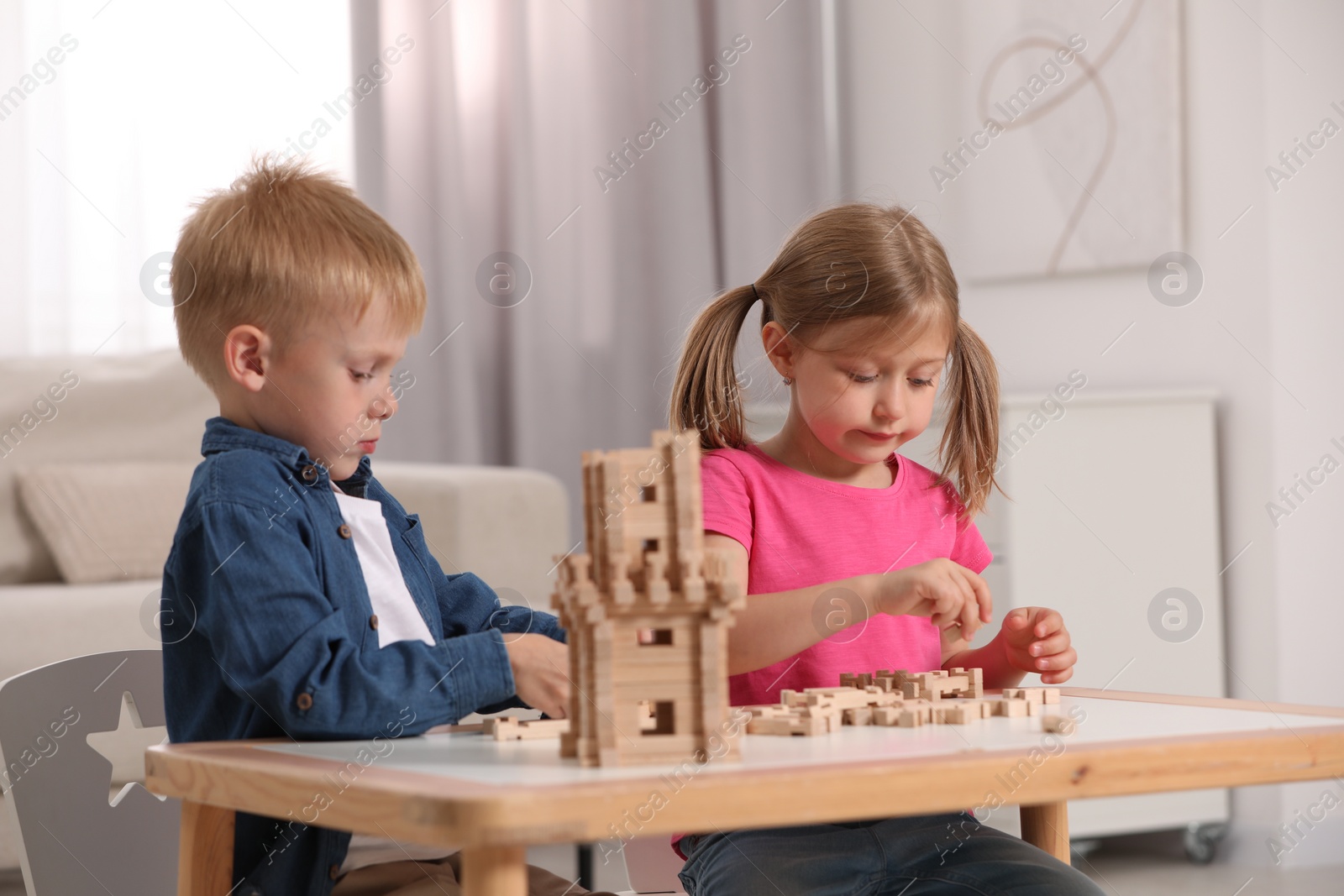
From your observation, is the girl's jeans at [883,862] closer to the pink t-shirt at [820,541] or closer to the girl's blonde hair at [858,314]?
the pink t-shirt at [820,541]

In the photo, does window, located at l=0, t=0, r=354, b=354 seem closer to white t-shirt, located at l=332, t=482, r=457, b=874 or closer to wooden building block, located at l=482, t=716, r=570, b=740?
white t-shirt, located at l=332, t=482, r=457, b=874

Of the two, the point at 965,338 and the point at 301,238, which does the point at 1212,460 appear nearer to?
the point at 965,338

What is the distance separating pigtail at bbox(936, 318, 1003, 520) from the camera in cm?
140

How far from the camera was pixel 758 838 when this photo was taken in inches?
41.7

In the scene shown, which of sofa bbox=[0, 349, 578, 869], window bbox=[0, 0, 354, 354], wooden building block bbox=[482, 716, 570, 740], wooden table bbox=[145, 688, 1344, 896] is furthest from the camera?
window bbox=[0, 0, 354, 354]

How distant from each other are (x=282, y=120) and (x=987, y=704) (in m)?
2.84

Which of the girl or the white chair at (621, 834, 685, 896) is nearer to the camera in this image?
the girl

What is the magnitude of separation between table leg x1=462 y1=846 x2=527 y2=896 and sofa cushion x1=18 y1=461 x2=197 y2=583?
2054mm

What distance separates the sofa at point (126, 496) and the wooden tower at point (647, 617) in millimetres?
1715

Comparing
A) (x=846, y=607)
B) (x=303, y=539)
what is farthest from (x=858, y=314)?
(x=303, y=539)

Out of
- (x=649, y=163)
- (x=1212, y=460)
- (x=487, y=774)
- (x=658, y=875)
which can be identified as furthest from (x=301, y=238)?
(x=649, y=163)

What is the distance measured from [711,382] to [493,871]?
2.56 ft

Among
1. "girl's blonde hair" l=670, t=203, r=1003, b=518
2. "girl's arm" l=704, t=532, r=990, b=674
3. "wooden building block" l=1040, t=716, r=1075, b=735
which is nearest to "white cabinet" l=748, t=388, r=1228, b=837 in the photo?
"girl's blonde hair" l=670, t=203, r=1003, b=518

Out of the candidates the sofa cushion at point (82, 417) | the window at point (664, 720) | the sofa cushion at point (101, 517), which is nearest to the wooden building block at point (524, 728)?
the window at point (664, 720)
